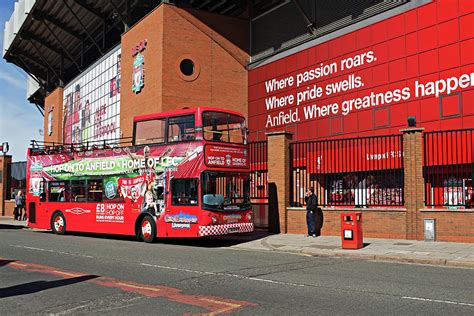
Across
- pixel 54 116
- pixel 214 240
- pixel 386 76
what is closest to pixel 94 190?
pixel 214 240

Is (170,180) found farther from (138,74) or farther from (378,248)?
(138,74)

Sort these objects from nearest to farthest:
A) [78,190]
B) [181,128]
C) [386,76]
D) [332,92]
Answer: [181,128], [78,190], [386,76], [332,92]

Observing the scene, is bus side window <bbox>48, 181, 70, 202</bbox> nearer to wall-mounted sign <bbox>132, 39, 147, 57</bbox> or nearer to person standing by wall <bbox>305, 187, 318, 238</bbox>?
person standing by wall <bbox>305, 187, 318, 238</bbox>

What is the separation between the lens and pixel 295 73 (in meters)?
28.8

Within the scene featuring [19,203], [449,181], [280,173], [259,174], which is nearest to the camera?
[449,181]

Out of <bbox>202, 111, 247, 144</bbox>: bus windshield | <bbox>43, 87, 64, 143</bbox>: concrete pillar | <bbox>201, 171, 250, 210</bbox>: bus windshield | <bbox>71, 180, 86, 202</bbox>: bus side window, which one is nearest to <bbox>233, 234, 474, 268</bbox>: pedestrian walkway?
<bbox>201, 171, 250, 210</bbox>: bus windshield

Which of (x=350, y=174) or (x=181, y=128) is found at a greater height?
(x=181, y=128)

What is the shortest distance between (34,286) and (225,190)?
833 cm

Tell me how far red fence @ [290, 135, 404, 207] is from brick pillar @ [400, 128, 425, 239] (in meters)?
0.69

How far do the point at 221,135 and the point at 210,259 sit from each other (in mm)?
5217

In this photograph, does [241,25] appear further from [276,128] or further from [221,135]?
[221,135]

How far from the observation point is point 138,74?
31.9 m

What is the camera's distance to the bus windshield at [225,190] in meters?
15.5

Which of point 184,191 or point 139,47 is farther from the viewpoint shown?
point 139,47
